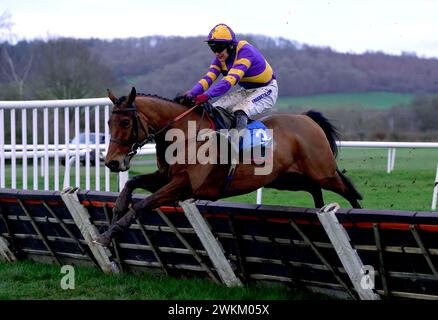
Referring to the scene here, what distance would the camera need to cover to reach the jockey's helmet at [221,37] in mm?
6188

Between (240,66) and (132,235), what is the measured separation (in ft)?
5.23

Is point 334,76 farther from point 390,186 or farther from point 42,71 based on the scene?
point 390,186

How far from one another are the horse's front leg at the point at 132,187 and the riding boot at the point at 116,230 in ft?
0.60

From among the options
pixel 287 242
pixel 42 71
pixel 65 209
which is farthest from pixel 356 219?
pixel 42 71

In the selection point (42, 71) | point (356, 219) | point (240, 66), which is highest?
point (240, 66)

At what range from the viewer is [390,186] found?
11.3 meters

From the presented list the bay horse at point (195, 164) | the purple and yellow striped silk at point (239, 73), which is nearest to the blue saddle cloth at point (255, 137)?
the bay horse at point (195, 164)

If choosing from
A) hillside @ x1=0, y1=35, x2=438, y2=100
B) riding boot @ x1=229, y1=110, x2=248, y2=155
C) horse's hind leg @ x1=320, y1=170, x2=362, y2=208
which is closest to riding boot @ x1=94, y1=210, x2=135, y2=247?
riding boot @ x1=229, y1=110, x2=248, y2=155

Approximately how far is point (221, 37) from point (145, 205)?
1459 millimetres

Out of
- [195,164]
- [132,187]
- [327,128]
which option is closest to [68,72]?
[327,128]

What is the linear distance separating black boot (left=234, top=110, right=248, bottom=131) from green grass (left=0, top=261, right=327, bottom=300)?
1.23 metres

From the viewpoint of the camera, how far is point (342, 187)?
277 inches

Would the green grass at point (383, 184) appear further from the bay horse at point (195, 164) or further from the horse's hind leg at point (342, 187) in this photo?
the bay horse at point (195, 164)

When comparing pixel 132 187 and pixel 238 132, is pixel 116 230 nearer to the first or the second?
pixel 132 187
